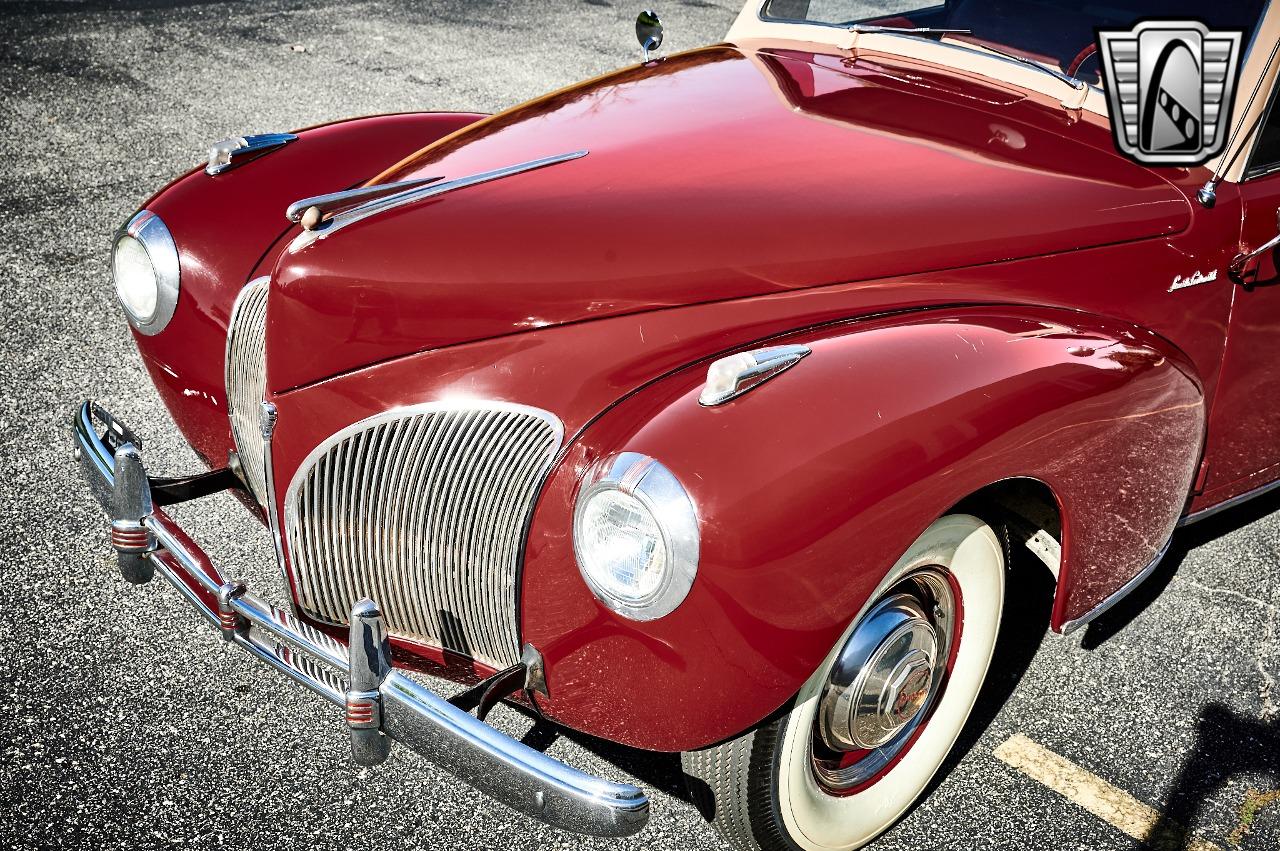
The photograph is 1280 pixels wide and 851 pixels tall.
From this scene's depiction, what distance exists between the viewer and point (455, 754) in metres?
1.81

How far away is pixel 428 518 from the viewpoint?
2.00 metres

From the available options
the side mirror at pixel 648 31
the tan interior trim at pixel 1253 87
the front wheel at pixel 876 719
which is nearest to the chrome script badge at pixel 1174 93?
the tan interior trim at pixel 1253 87

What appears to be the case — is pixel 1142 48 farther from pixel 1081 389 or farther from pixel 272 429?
pixel 272 429

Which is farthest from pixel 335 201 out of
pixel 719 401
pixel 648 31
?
pixel 648 31

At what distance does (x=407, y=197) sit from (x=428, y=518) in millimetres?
700

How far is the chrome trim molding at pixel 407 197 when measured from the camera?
223 cm

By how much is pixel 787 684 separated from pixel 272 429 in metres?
1.14

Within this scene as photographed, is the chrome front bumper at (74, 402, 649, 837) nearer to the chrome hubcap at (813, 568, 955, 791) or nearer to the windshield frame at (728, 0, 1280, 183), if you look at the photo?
the chrome hubcap at (813, 568, 955, 791)

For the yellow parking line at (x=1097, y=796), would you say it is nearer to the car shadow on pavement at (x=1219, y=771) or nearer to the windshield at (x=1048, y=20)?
the car shadow on pavement at (x=1219, y=771)

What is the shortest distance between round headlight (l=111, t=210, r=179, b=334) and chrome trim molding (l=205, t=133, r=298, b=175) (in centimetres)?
22

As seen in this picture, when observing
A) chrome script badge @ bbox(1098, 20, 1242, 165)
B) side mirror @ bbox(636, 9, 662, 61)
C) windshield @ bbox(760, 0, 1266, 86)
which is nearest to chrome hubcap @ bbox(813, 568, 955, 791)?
chrome script badge @ bbox(1098, 20, 1242, 165)

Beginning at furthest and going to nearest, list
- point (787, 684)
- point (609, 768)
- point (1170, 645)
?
point (1170, 645), point (609, 768), point (787, 684)

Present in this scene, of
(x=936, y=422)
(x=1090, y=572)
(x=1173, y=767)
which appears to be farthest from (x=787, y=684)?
(x=1173, y=767)

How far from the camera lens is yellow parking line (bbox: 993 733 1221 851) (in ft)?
7.73
